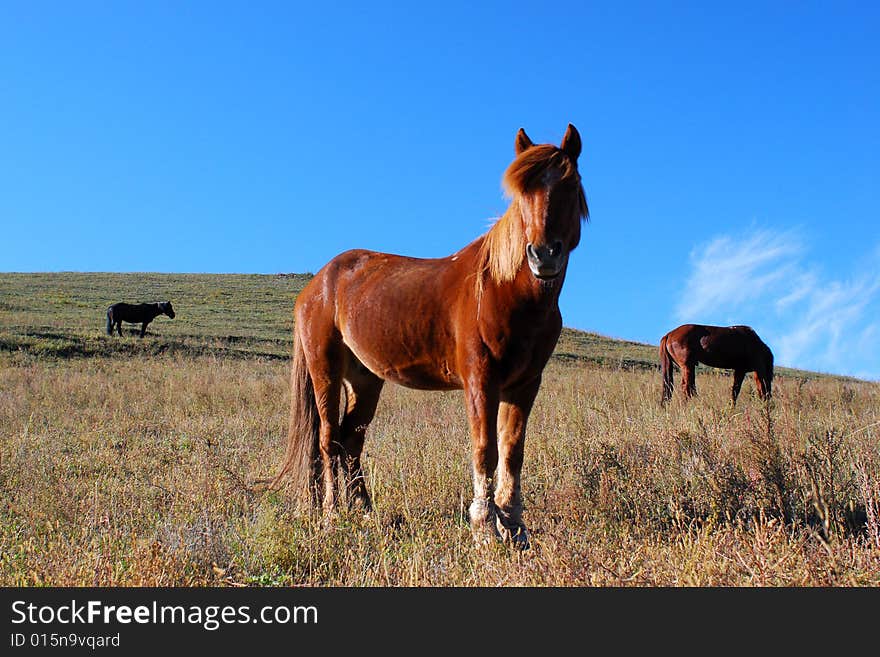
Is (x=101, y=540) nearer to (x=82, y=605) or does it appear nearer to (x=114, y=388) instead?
(x=82, y=605)

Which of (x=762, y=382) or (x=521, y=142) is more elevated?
(x=762, y=382)

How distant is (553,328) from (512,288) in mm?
454

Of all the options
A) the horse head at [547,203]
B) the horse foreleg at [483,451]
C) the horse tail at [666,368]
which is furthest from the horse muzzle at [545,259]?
the horse tail at [666,368]

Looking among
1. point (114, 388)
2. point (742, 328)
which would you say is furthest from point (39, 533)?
point (742, 328)

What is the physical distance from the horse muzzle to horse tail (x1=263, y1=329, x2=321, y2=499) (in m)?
2.74

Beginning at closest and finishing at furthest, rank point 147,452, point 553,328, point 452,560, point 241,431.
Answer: point 452,560, point 553,328, point 147,452, point 241,431

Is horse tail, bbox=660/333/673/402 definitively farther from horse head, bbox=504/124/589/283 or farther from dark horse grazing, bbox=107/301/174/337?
dark horse grazing, bbox=107/301/174/337

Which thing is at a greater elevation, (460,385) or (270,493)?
(460,385)

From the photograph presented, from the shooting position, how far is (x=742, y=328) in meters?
14.4

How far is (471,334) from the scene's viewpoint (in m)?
4.53

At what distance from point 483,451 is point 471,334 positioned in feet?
2.47

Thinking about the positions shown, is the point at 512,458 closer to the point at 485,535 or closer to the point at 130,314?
the point at 485,535

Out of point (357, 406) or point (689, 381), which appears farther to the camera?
point (689, 381)

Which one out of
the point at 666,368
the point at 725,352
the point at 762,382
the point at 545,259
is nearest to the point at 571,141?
the point at 545,259
